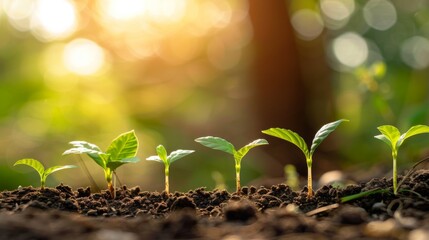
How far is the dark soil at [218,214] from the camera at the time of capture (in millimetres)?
1141

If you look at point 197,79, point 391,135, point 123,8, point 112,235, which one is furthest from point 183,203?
point 197,79

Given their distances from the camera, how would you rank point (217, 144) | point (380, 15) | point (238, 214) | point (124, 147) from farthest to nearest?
point (380, 15) < point (124, 147) < point (217, 144) < point (238, 214)

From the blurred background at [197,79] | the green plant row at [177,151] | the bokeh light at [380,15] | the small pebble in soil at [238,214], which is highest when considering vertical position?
the bokeh light at [380,15]

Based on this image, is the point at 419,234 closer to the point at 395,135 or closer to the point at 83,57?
the point at 395,135

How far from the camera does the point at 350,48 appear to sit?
12062mm

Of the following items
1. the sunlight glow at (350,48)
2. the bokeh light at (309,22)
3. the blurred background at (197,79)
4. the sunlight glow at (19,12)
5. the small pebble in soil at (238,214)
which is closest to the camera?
the small pebble in soil at (238,214)

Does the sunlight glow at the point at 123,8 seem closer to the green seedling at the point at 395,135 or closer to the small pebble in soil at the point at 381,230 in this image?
the green seedling at the point at 395,135

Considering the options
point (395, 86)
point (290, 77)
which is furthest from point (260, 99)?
point (395, 86)

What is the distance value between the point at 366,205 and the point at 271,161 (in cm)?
467

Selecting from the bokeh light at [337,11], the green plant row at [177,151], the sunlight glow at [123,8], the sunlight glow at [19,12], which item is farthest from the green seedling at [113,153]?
the bokeh light at [337,11]

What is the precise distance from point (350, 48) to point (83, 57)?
5911mm

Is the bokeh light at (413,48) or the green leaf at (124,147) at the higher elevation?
the bokeh light at (413,48)

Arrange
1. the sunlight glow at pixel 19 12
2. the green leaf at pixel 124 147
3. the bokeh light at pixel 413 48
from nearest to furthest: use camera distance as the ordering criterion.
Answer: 1. the green leaf at pixel 124 147
2. the sunlight glow at pixel 19 12
3. the bokeh light at pixel 413 48

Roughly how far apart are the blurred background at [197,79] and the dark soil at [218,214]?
2.88 meters
